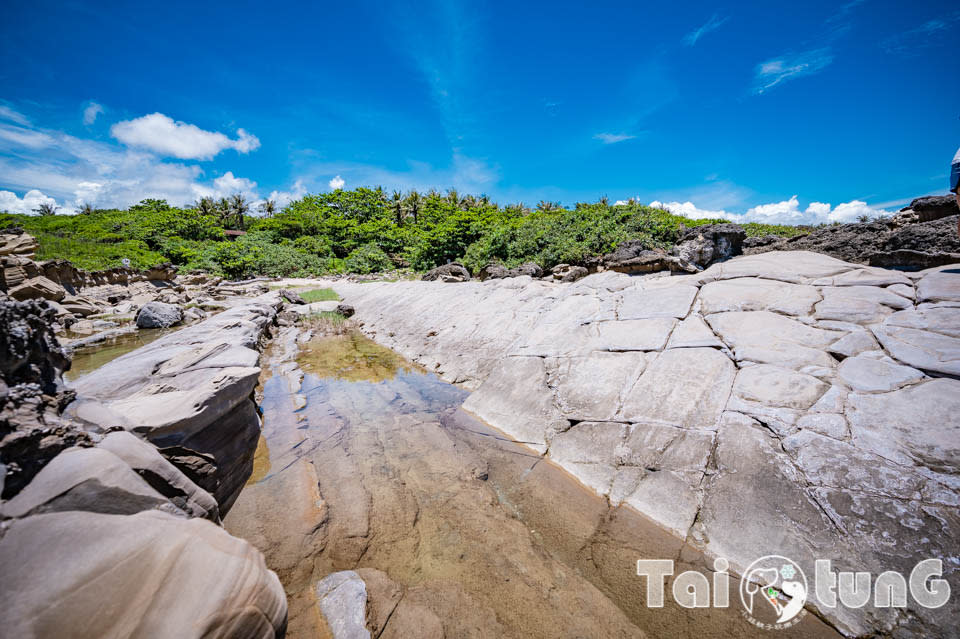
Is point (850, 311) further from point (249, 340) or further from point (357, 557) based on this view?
point (249, 340)

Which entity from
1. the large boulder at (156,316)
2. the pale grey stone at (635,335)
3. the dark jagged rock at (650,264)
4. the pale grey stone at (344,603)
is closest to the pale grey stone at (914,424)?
the pale grey stone at (635,335)

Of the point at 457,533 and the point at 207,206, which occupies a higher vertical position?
the point at 207,206

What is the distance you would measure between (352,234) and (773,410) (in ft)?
112

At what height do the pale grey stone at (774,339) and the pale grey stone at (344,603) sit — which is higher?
the pale grey stone at (774,339)

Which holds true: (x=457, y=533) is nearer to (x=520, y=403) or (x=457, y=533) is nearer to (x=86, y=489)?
(x=520, y=403)

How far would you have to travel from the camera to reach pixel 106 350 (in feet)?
27.5

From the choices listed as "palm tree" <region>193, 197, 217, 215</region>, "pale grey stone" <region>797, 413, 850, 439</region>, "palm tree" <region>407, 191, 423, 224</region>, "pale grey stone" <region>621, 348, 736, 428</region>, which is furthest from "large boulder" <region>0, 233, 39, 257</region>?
"palm tree" <region>193, 197, 217, 215</region>

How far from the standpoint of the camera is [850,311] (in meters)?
3.81

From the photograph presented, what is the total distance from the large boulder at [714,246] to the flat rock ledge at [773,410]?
9.54 feet

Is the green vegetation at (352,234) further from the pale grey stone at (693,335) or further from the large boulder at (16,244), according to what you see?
the pale grey stone at (693,335)

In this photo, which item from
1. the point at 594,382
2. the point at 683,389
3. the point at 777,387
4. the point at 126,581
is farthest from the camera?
the point at 594,382

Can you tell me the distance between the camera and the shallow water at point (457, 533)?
220 cm

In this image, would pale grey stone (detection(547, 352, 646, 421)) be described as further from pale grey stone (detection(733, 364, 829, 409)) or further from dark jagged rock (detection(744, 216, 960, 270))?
dark jagged rock (detection(744, 216, 960, 270))

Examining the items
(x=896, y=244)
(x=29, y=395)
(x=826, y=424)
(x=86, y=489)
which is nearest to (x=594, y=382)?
(x=826, y=424)
